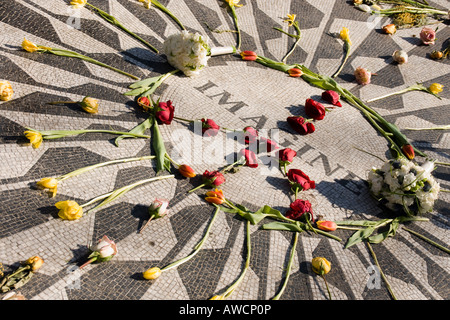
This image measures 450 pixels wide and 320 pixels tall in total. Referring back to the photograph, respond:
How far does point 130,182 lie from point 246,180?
4.31ft

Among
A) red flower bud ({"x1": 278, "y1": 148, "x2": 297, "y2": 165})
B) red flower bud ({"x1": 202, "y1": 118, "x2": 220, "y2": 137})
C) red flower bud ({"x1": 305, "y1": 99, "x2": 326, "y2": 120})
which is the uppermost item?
red flower bud ({"x1": 305, "y1": 99, "x2": 326, "y2": 120})

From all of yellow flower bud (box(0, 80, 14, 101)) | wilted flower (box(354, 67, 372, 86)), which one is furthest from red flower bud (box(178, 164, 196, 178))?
wilted flower (box(354, 67, 372, 86))

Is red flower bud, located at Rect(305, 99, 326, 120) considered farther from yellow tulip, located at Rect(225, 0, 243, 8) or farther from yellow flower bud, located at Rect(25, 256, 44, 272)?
yellow flower bud, located at Rect(25, 256, 44, 272)

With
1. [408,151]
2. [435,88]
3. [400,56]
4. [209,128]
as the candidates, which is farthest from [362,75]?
[209,128]

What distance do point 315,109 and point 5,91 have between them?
379 cm

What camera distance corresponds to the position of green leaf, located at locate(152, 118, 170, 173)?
4.59 metres

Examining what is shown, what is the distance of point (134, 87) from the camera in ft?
17.5

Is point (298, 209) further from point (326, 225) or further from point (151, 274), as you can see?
point (151, 274)

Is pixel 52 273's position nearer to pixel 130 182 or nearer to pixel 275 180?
pixel 130 182

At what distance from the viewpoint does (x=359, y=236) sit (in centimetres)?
447

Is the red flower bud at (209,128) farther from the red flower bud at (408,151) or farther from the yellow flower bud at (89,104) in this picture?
the red flower bud at (408,151)

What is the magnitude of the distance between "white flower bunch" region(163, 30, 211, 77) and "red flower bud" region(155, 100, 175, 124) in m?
0.88

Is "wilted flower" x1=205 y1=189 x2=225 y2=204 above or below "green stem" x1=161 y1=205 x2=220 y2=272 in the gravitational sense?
above

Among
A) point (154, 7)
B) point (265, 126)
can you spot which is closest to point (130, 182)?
point (265, 126)
